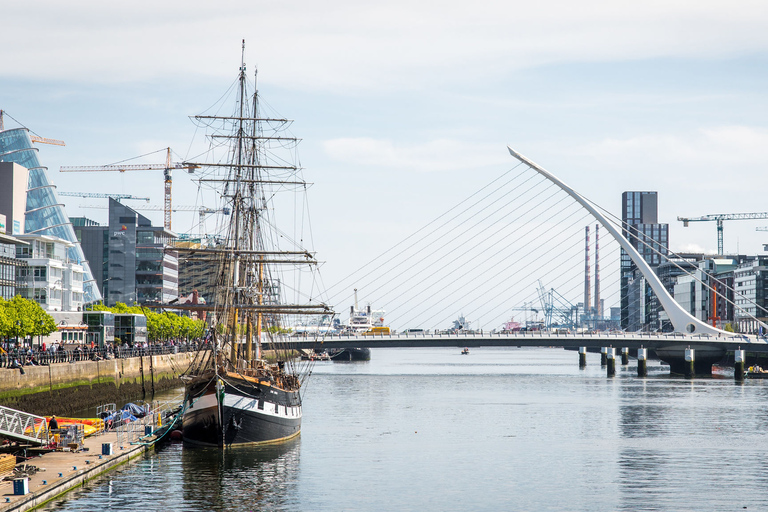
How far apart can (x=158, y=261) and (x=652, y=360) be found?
8833 cm

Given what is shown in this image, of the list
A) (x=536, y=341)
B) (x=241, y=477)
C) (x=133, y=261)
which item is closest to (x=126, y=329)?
(x=536, y=341)

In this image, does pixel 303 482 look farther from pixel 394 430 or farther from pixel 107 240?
pixel 107 240

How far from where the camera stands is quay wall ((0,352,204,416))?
5344 centimetres

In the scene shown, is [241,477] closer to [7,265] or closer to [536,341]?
[7,265]

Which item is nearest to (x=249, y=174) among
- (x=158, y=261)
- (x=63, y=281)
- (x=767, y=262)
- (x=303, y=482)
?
(x=303, y=482)

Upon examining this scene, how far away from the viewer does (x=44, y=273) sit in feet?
364

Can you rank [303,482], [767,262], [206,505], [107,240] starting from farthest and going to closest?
[767,262] → [107,240] → [303,482] → [206,505]

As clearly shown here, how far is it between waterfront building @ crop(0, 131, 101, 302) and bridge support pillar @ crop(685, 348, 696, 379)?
9088cm

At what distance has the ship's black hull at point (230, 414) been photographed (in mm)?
47000

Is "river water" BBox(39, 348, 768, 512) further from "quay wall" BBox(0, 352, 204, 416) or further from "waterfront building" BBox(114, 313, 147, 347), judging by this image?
"waterfront building" BBox(114, 313, 147, 347)

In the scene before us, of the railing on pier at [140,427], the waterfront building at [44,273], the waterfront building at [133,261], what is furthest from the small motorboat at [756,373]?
the waterfront building at [133,261]

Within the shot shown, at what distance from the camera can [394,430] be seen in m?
58.0

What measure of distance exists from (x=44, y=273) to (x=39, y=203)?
5878 cm

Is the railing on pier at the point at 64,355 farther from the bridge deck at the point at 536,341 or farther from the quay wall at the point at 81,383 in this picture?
the bridge deck at the point at 536,341
